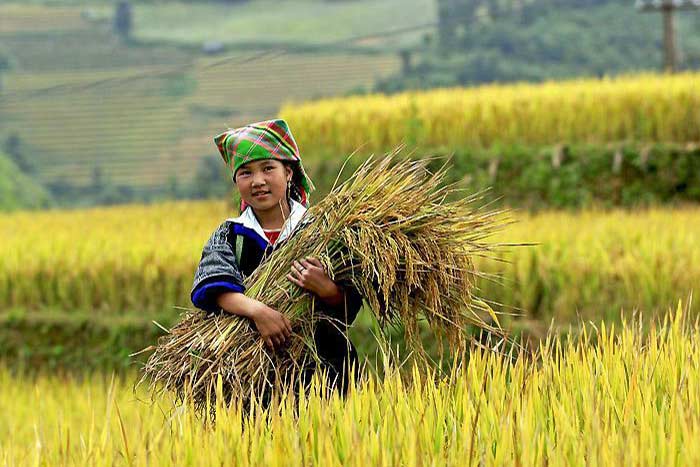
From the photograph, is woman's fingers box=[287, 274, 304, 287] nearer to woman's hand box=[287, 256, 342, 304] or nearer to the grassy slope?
woman's hand box=[287, 256, 342, 304]

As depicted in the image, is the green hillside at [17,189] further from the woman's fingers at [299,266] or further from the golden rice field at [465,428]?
the golden rice field at [465,428]

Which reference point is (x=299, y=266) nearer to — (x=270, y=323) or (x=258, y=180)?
(x=270, y=323)

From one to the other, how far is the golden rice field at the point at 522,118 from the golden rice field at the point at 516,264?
1147 mm

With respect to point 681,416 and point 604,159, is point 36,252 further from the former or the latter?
point 681,416

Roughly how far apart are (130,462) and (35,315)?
5.70 metres

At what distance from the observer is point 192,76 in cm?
3975

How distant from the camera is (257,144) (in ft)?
13.7

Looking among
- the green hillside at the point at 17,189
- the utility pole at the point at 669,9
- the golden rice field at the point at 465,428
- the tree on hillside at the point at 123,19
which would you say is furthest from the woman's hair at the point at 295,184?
the tree on hillside at the point at 123,19

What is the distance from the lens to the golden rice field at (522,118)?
38.6 ft

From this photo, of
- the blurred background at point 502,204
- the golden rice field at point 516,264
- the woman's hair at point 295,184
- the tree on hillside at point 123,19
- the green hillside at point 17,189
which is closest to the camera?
the woman's hair at point 295,184

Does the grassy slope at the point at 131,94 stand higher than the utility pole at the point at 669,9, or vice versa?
the utility pole at the point at 669,9

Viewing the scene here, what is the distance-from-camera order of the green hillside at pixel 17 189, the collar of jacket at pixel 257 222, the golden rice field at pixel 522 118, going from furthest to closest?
the green hillside at pixel 17 189
the golden rice field at pixel 522 118
the collar of jacket at pixel 257 222

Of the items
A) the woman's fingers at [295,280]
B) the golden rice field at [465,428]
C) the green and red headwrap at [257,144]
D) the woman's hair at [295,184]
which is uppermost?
the green and red headwrap at [257,144]

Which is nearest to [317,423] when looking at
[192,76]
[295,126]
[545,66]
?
[295,126]
